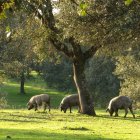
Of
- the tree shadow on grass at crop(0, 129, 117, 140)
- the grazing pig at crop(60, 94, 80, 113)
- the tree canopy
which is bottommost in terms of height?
the tree shadow on grass at crop(0, 129, 117, 140)

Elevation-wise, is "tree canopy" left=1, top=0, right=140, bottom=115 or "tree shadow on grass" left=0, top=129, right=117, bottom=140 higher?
"tree canopy" left=1, top=0, right=140, bottom=115

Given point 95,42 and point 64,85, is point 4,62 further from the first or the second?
point 64,85

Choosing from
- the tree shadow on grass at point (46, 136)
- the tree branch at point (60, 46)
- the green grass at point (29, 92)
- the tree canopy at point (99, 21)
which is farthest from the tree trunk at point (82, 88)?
the green grass at point (29, 92)

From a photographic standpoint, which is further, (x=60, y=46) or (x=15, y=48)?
(x=15, y=48)

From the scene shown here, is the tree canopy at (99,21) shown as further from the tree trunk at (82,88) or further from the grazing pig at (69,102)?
the grazing pig at (69,102)

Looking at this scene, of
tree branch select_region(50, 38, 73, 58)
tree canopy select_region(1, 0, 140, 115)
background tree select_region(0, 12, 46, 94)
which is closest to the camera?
tree canopy select_region(1, 0, 140, 115)

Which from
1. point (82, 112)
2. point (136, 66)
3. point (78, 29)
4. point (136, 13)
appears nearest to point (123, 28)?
point (136, 13)

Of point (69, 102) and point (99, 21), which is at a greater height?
point (99, 21)

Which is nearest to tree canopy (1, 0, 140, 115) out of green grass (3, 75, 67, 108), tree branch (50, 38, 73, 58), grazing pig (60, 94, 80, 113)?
tree branch (50, 38, 73, 58)

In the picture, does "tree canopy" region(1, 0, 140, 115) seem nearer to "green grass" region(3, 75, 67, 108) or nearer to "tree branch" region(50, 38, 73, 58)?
"tree branch" region(50, 38, 73, 58)

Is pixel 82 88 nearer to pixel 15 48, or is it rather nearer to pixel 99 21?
pixel 15 48

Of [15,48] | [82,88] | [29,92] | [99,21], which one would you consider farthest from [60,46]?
[29,92]

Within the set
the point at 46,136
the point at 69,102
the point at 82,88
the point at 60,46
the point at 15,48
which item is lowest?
the point at 46,136

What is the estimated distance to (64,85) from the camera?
100562mm
